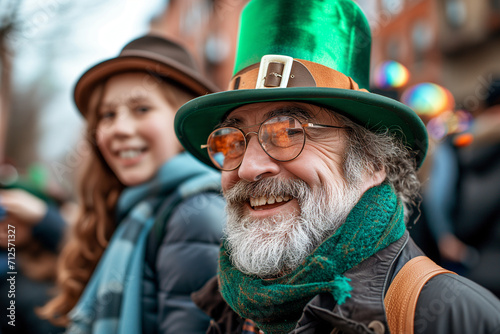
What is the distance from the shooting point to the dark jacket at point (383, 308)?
1185mm

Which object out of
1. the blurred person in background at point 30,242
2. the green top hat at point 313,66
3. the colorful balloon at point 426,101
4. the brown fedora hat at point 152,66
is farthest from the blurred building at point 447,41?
the green top hat at point 313,66

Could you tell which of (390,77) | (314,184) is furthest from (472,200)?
(314,184)

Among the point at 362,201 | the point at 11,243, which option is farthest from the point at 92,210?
the point at 362,201

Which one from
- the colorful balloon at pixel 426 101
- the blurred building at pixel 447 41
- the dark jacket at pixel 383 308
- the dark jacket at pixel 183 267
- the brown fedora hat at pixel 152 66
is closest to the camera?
the dark jacket at pixel 383 308

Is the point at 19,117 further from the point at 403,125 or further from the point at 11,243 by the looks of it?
the point at 403,125

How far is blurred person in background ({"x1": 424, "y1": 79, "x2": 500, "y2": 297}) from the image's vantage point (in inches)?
127

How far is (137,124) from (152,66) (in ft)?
1.31

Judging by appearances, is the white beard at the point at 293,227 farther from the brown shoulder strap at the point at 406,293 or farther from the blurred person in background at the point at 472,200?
the blurred person in background at the point at 472,200

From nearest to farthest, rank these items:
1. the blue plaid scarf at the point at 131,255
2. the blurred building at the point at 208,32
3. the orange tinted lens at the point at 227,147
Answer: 1. the orange tinted lens at the point at 227,147
2. the blue plaid scarf at the point at 131,255
3. the blurred building at the point at 208,32

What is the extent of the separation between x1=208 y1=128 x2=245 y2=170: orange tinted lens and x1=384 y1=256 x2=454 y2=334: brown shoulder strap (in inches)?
31.5

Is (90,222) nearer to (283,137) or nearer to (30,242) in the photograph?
(30,242)

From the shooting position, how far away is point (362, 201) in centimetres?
149

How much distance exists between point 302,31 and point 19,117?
32.9ft

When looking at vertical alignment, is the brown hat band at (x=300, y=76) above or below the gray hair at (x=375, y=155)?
above
